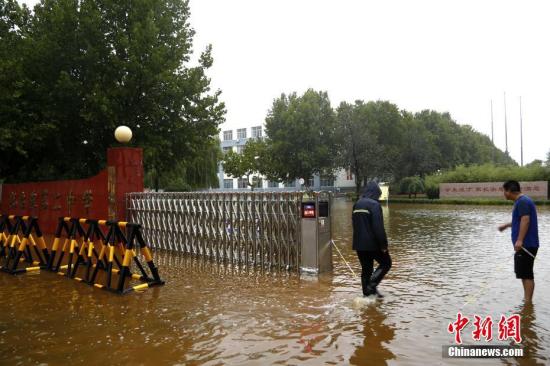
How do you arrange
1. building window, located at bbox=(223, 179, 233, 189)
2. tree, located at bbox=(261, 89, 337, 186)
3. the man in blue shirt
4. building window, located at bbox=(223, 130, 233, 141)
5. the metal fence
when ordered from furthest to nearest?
1. building window, located at bbox=(223, 179, 233, 189)
2. building window, located at bbox=(223, 130, 233, 141)
3. tree, located at bbox=(261, 89, 337, 186)
4. the metal fence
5. the man in blue shirt

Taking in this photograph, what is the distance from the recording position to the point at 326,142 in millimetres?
46312

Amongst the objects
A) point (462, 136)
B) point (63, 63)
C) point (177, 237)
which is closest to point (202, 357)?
point (177, 237)

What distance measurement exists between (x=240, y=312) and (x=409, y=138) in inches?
1722

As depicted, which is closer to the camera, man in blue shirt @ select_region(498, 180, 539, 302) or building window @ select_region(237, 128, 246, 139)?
man in blue shirt @ select_region(498, 180, 539, 302)

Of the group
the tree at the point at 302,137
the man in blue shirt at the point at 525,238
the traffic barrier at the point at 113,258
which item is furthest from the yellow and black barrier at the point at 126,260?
the tree at the point at 302,137

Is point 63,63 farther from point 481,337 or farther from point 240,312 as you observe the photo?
point 481,337

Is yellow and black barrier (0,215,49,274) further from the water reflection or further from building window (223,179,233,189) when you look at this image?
building window (223,179,233,189)

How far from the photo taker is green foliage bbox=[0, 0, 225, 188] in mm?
15891

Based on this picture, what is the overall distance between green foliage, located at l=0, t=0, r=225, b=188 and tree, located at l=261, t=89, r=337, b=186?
27.0 meters

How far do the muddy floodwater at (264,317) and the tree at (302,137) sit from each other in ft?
121

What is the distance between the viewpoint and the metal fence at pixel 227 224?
8.24 metres

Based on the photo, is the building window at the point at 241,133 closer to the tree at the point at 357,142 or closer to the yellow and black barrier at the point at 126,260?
the tree at the point at 357,142

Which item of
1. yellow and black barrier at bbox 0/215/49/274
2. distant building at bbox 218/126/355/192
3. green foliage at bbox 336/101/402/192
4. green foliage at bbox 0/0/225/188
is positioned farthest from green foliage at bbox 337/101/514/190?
yellow and black barrier at bbox 0/215/49/274

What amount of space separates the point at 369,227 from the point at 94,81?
14.1 meters
